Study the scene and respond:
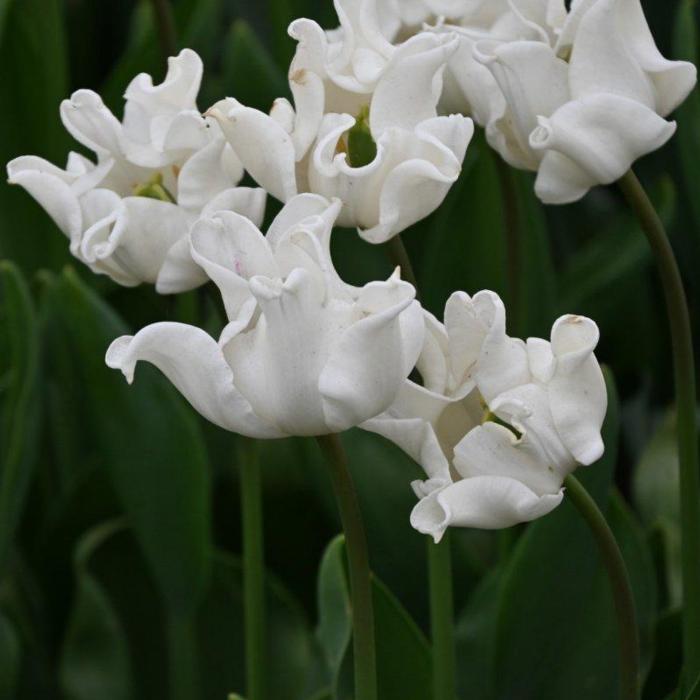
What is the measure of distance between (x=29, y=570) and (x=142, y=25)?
47cm

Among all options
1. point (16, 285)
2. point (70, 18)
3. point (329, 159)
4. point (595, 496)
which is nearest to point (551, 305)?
point (595, 496)

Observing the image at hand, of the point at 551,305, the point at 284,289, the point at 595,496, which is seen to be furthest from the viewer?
the point at 551,305

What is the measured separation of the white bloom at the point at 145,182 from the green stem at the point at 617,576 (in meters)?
0.17

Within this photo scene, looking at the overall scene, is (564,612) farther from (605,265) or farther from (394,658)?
(605,265)

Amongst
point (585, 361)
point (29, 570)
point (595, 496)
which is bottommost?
point (29, 570)

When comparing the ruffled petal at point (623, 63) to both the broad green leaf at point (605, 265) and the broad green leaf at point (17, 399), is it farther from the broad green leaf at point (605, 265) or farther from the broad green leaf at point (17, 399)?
the broad green leaf at point (605, 265)

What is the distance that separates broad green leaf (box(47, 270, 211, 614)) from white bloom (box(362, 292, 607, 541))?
401 mm

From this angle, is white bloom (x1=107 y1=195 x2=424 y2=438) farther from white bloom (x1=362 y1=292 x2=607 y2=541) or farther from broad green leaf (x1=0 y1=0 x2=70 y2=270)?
broad green leaf (x1=0 y1=0 x2=70 y2=270)

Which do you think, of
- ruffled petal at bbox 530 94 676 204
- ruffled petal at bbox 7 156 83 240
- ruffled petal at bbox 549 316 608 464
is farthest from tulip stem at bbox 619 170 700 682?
ruffled petal at bbox 7 156 83 240

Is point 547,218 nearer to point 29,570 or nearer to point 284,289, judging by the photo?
point 29,570

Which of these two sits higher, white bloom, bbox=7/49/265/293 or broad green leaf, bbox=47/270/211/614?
white bloom, bbox=7/49/265/293

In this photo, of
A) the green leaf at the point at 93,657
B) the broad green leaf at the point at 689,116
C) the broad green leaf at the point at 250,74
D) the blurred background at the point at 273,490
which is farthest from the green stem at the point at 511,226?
the green leaf at the point at 93,657

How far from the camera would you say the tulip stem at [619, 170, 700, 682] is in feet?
1.99

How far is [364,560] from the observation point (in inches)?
19.4
